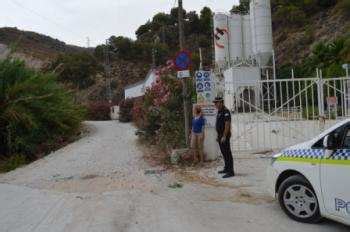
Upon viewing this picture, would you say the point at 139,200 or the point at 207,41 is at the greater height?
the point at 207,41

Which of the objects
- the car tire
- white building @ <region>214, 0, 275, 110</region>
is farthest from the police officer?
white building @ <region>214, 0, 275, 110</region>

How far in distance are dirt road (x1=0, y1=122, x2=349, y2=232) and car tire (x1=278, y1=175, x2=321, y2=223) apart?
14 centimetres

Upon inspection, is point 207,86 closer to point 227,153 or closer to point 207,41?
point 227,153

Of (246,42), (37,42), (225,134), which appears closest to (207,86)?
(225,134)

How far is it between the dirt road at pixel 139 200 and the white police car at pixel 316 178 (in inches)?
11.3

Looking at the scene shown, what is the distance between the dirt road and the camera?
8328 mm

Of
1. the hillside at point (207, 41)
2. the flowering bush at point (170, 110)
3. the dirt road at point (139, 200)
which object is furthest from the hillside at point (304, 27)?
the dirt road at point (139, 200)

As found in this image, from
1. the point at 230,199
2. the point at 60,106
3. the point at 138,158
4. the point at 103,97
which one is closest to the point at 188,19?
the point at 103,97

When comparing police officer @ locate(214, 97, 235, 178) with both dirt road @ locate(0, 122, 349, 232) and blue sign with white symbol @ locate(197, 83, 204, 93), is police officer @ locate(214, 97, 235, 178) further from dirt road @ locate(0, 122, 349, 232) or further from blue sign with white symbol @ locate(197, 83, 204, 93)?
blue sign with white symbol @ locate(197, 83, 204, 93)

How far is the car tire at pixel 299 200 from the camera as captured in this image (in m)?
7.88

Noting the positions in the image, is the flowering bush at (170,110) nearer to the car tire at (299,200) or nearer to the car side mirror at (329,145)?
the car tire at (299,200)

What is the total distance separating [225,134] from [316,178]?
481cm

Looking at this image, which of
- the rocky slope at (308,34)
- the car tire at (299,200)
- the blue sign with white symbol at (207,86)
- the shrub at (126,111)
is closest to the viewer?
the car tire at (299,200)

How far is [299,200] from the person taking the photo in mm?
8070
